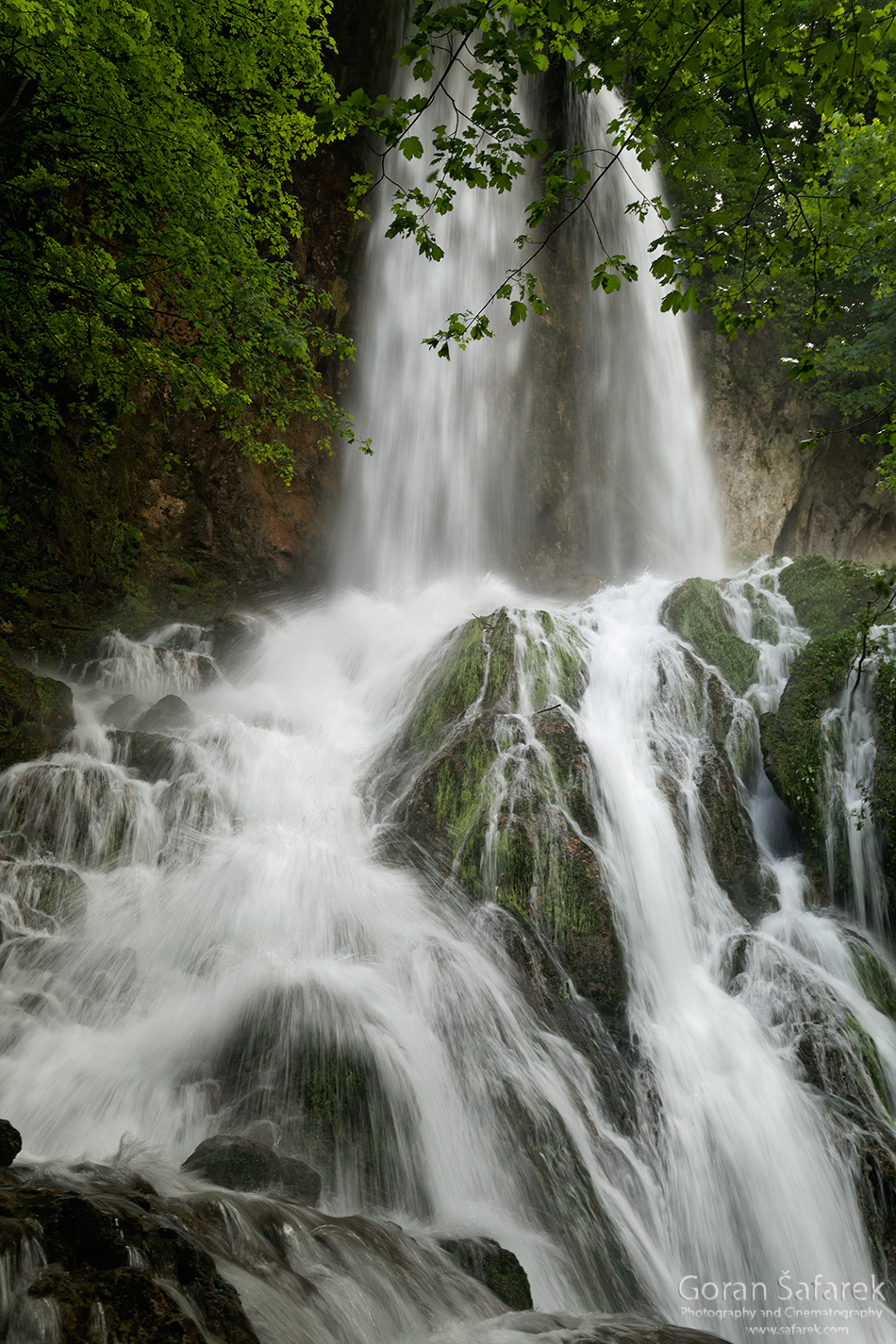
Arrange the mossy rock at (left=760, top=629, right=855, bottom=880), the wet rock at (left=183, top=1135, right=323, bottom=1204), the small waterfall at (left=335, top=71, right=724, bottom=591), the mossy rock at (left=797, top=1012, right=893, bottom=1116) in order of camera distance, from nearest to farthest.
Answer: the wet rock at (left=183, top=1135, right=323, bottom=1204)
the mossy rock at (left=797, top=1012, right=893, bottom=1116)
the mossy rock at (left=760, top=629, right=855, bottom=880)
the small waterfall at (left=335, top=71, right=724, bottom=591)

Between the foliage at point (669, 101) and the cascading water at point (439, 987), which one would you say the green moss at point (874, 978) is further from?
the foliage at point (669, 101)

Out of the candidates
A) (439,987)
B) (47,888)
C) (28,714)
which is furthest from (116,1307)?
(28,714)

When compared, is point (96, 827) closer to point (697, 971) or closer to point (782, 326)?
point (697, 971)

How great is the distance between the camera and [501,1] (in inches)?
137

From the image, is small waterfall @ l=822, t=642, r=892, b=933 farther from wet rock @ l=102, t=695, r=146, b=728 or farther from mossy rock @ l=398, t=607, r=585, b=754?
wet rock @ l=102, t=695, r=146, b=728

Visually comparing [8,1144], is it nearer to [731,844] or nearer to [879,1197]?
[879,1197]

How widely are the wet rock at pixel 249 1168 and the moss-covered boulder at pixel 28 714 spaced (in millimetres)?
5002

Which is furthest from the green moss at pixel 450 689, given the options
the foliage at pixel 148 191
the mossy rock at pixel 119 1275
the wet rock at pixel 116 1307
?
the wet rock at pixel 116 1307

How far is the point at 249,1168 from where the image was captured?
3928 mm

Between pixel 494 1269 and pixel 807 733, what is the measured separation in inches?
287

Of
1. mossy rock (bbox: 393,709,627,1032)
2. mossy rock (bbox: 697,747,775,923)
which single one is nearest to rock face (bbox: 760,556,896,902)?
mossy rock (bbox: 697,747,775,923)

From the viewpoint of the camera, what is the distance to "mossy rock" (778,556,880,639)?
38.6ft

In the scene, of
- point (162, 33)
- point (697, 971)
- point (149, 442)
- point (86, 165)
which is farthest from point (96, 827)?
point (162, 33)

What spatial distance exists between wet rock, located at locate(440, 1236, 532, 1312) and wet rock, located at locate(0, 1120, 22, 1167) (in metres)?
2.21
